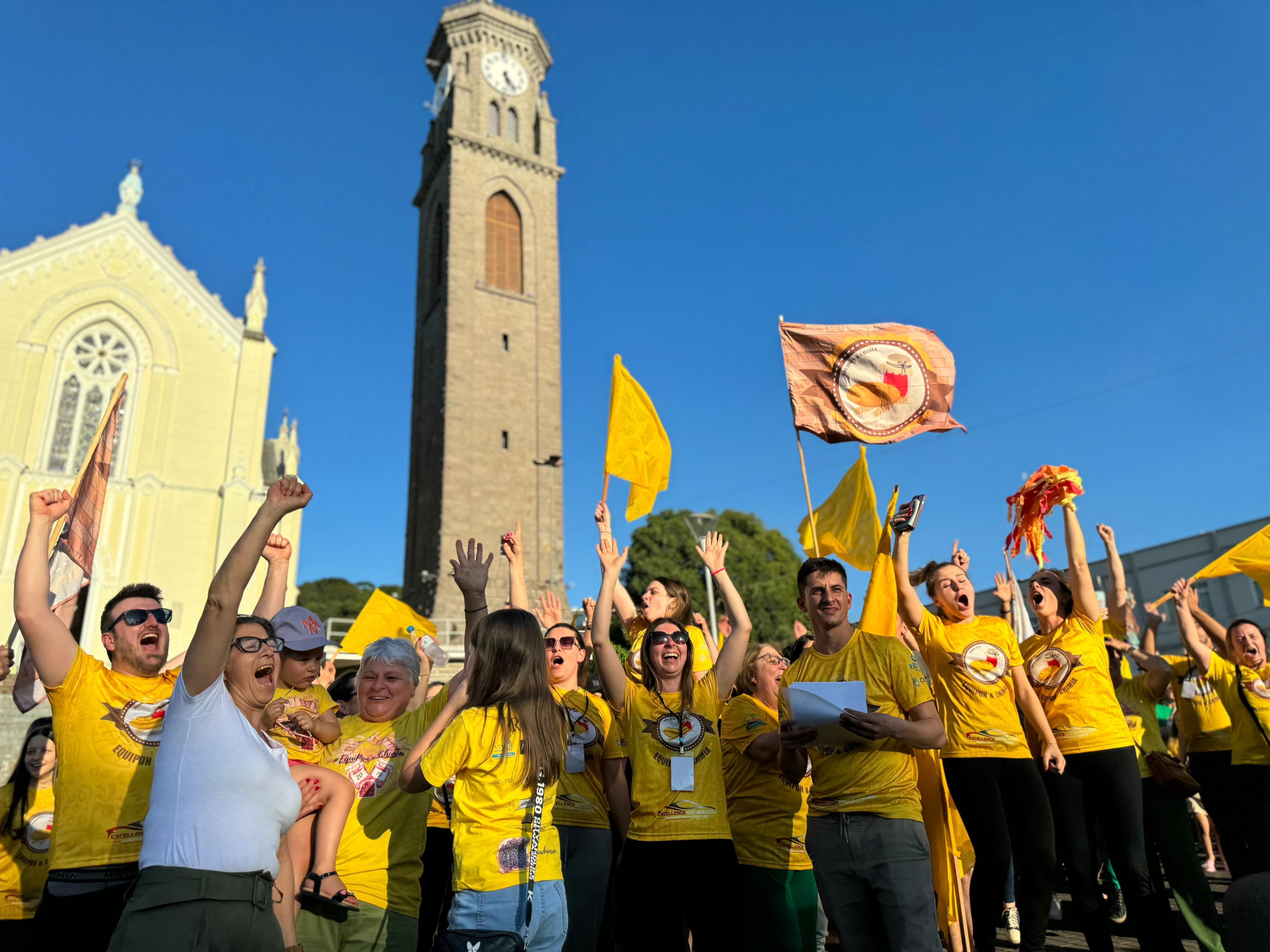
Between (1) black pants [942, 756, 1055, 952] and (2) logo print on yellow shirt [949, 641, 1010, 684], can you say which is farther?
(2) logo print on yellow shirt [949, 641, 1010, 684]

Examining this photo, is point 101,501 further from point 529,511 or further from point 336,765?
point 529,511

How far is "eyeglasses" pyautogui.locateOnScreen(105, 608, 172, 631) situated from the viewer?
3.61 metres

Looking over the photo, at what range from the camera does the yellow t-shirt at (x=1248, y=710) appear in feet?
19.3

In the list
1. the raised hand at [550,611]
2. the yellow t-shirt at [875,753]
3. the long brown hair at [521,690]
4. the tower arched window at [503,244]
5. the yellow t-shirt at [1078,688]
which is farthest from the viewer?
the tower arched window at [503,244]

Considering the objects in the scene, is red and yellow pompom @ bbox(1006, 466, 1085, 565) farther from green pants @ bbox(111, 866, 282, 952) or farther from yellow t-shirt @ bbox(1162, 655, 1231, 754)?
green pants @ bbox(111, 866, 282, 952)

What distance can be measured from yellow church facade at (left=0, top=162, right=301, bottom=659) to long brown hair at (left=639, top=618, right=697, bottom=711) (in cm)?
2170

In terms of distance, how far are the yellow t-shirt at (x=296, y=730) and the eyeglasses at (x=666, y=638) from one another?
1.66 meters

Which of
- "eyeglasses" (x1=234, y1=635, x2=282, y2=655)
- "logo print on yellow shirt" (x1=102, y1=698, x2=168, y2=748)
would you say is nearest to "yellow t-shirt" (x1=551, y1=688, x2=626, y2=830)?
"eyeglasses" (x1=234, y1=635, x2=282, y2=655)

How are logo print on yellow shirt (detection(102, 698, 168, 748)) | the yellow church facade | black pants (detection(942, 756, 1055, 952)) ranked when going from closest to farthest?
1. logo print on yellow shirt (detection(102, 698, 168, 748))
2. black pants (detection(942, 756, 1055, 952))
3. the yellow church facade

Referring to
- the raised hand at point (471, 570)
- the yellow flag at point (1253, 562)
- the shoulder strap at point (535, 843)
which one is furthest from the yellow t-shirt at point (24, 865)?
the yellow flag at point (1253, 562)

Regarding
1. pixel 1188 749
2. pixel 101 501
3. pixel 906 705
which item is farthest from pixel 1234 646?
pixel 101 501

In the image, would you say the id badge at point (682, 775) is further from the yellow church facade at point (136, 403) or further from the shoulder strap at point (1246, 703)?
the yellow church facade at point (136, 403)

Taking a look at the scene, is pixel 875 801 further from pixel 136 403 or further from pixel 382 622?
pixel 136 403

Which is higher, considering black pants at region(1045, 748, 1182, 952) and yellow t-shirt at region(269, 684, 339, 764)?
yellow t-shirt at region(269, 684, 339, 764)
